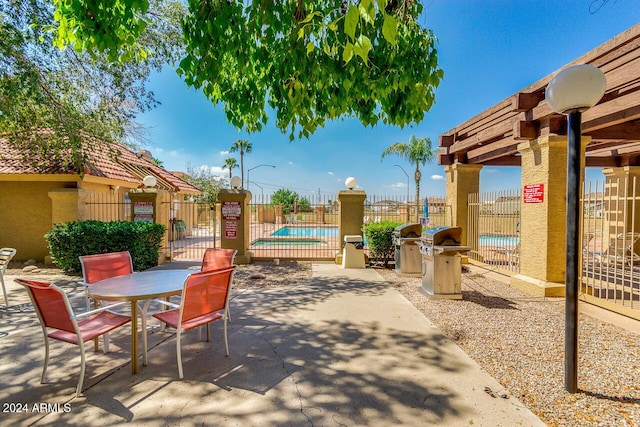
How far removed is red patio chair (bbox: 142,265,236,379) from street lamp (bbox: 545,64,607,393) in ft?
11.1

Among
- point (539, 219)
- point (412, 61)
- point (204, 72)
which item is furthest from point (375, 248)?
point (204, 72)

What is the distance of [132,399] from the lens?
9.24 feet

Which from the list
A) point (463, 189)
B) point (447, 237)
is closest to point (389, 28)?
point (447, 237)

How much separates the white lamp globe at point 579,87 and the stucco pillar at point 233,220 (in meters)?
8.03

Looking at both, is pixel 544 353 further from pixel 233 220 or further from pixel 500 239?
pixel 500 239

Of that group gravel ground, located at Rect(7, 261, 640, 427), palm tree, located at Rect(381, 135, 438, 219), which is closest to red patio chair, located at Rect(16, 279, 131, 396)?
gravel ground, located at Rect(7, 261, 640, 427)

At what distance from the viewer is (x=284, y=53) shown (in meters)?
3.58

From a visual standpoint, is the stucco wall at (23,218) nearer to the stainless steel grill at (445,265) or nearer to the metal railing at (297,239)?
the metal railing at (297,239)

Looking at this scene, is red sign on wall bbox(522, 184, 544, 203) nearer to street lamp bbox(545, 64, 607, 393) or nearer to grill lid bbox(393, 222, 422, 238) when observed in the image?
grill lid bbox(393, 222, 422, 238)

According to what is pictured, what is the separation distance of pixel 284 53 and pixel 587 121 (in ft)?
19.0

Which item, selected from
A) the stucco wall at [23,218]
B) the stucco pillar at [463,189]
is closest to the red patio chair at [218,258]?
the stucco pillar at [463,189]

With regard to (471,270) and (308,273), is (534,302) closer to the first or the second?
(471,270)

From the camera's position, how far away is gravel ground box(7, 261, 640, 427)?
2.72 m

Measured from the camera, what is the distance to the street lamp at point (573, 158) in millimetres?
2863
